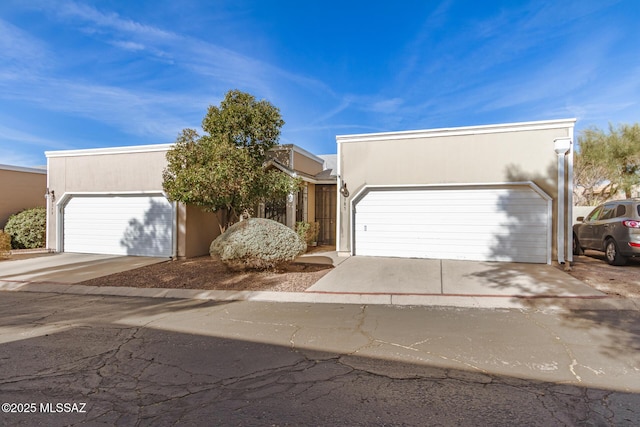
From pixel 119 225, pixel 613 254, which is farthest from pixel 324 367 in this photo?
pixel 119 225

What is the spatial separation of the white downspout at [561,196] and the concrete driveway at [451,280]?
697 millimetres

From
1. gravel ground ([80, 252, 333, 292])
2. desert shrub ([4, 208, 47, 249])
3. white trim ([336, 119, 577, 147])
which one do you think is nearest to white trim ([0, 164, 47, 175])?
desert shrub ([4, 208, 47, 249])

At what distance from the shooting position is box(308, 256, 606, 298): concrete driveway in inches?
287

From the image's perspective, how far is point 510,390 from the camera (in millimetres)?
3367

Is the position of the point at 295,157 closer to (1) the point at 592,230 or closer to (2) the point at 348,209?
(2) the point at 348,209

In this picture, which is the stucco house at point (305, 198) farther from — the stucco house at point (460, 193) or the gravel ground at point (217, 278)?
the gravel ground at point (217, 278)

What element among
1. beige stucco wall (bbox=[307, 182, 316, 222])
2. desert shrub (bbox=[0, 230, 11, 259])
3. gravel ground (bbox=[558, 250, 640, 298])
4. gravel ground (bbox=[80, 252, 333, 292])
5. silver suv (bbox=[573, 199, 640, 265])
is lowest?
gravel ground (bbox=[80, 252, 333, 292])

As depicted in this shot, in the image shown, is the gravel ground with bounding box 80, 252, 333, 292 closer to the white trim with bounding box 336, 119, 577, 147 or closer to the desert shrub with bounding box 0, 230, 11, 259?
the white trim with bounding box 336, 119, 577, 147

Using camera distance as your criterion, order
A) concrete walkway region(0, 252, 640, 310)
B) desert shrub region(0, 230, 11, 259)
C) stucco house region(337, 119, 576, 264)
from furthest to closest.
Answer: desert shrub region(0, 230, 11, 259), stucco house region(337, 119, 576, 264), concrete walkway region(0, 252, 640, 310)

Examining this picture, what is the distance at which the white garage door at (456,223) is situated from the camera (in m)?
10.6

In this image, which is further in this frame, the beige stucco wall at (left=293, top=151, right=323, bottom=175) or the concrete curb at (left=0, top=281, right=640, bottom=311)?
the beige stucco wall at (left=293, top=151, right=323, bottom=175)

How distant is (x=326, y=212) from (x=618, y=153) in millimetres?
15589

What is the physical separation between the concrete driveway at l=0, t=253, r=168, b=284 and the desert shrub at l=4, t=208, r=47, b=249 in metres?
2.91

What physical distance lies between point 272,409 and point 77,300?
651cm
